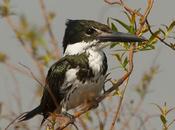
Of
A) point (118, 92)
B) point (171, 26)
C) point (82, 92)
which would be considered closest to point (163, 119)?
point (118, 92)

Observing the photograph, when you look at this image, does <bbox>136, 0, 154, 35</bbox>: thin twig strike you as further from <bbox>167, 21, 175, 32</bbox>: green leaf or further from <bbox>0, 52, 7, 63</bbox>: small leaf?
<bbox>0, 52, 7, 63</bbox>: small leaf

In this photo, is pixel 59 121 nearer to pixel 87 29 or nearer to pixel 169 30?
pixel 169 30

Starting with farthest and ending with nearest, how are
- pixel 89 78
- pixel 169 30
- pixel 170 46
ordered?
Result: pixel 89 78, pixel 169 30, pixel 170 46

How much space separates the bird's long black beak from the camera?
Result: 2.84 m

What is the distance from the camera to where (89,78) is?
163 inches

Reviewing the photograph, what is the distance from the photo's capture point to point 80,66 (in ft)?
13.8

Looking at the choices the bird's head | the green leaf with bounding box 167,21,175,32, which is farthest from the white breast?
the green leaf with bounding box 167,21,175,32

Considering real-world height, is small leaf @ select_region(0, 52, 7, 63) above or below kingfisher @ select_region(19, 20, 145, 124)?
above

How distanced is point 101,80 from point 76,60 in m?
0.28

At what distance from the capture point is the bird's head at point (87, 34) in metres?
3.93

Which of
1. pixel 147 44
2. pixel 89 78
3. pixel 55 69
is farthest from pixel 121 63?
pixel 55 69

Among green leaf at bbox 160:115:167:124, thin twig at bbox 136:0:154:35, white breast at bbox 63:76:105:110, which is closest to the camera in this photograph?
thin twig at bbox 136:0:154:35

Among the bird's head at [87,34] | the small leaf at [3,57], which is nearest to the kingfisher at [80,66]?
the bird's head at [87,34]

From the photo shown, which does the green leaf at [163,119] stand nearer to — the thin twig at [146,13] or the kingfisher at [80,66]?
the thin twig at [146,13]
